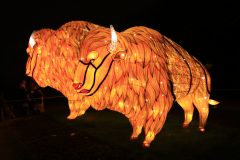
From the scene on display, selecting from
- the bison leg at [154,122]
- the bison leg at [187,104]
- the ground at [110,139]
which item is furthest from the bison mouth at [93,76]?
the bison leg at [187,104]

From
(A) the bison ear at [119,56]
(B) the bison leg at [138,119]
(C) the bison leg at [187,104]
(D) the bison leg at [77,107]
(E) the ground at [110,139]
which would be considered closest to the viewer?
(A) the bison ear at [119,56]

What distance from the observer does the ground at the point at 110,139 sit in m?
7.04

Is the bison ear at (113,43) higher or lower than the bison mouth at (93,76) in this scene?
higher

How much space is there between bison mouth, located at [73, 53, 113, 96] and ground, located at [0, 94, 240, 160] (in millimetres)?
2214

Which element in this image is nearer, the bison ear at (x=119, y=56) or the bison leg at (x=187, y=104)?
the bison ear at (x=119, y=56)

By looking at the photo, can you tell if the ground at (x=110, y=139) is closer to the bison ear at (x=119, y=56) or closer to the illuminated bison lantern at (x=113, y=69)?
the illuminated bison lantern at (x=113, y=69)

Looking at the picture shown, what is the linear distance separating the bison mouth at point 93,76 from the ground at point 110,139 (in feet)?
7.26

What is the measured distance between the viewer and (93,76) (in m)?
5.02

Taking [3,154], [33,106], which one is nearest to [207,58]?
[33,106]

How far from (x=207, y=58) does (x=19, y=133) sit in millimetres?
9968

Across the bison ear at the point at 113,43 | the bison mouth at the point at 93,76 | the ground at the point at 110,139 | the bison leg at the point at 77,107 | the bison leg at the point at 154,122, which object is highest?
the bison ear at the point at 113,43

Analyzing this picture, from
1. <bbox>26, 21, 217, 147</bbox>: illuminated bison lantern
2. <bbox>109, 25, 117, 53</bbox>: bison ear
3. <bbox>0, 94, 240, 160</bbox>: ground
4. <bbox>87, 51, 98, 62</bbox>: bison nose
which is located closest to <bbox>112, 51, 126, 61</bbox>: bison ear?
<bbox>26, 21, 217, 147</bbox>: illuminated bison lantern

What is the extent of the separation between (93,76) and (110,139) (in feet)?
12.1

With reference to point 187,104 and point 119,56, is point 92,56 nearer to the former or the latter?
point 119,56
